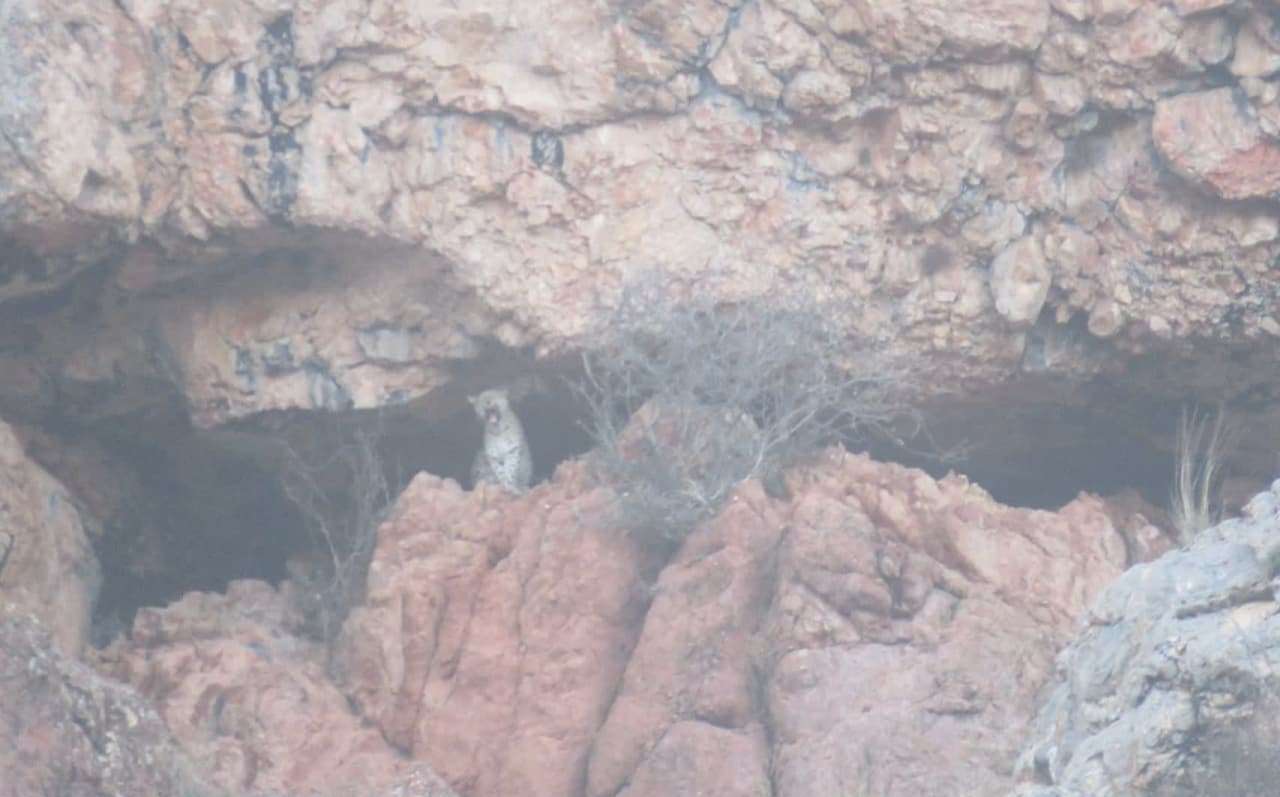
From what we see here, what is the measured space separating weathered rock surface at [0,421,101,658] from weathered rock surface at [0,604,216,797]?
1.60m

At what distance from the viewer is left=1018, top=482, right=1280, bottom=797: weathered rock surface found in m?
4.75

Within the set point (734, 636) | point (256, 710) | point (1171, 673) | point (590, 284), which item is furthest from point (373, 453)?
point (1171, 673)

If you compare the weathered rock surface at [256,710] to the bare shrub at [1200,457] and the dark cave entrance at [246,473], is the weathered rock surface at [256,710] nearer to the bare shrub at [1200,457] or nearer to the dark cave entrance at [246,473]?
the dark cave entrance at [246,473]

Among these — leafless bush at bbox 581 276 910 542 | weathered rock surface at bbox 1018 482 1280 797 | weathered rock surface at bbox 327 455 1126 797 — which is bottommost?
weathered rock surface at bbox 327 455 1126 797

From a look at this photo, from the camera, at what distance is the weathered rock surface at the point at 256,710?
24.7 ft

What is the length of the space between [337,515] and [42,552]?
178cm

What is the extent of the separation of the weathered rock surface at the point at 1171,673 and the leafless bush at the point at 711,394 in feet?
8.18

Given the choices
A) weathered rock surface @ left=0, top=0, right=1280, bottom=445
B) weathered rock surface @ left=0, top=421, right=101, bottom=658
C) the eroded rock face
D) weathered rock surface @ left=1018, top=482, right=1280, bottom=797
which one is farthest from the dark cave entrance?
weathered rock surface @ left=1018, top=482, right=1280, bottom=797

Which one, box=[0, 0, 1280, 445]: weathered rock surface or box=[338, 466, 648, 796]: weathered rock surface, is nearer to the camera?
box=[338, 466, 648, 796]: weathered rock surface

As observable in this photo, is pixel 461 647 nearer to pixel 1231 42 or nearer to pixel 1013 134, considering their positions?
pixel 1013 134

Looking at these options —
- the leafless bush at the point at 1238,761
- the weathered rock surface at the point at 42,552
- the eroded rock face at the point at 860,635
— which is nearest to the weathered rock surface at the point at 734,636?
the eroded rock face at the point at 860,635

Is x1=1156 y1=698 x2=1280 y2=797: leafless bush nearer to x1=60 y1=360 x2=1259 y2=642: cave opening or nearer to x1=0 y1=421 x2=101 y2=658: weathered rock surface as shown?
x1=60 y1=360 x2=1259 y2=642: cave opening

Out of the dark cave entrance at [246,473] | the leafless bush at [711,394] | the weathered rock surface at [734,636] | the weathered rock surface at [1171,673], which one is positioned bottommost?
the dark cave entrance at [246,473]

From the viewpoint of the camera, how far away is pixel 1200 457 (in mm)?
9188
